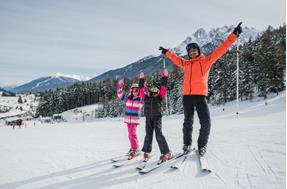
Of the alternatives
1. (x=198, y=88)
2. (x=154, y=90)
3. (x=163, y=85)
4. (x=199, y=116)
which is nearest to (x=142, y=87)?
(x=154, y=90)

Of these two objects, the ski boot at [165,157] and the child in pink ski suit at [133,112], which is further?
the child in pink ski suit at [133,112]

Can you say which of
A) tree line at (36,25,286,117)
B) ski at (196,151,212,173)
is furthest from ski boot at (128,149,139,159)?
tree line at (36,25,286,117)

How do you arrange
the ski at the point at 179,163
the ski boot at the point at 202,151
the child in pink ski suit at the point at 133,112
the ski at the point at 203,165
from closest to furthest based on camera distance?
the ski at the point at 203,165, the ski at the point at 179,163, the ski boot at the point at 202,151, the child in pink ski suit at the point at 133,112

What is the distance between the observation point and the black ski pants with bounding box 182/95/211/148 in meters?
5.61

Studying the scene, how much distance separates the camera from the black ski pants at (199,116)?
221 inches

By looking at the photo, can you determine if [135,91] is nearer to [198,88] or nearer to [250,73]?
[198,88]

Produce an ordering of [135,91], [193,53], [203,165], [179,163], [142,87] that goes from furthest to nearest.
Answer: [135,91] < [142,87] < [193,53] < [179,163] < [203,165]

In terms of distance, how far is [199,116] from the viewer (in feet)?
18.7

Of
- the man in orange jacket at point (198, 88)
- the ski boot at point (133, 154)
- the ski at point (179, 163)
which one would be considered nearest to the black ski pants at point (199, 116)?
the man in orange jacket at point (198, 88)

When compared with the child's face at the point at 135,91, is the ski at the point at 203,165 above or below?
below

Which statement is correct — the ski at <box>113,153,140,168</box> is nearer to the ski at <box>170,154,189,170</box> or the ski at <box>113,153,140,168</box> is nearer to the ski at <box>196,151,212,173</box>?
the ski at <box>170,154,189,170</box>

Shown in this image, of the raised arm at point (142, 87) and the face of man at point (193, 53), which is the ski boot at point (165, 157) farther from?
the face of man at point (193, 53)

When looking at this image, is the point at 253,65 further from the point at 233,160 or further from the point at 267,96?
the point at 233,160

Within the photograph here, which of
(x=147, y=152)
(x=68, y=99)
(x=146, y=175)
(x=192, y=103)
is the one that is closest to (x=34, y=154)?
(x=147, y=152)
